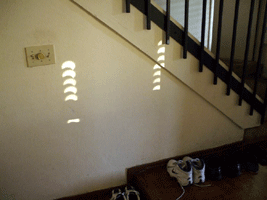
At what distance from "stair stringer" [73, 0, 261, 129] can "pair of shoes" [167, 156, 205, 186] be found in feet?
1.53

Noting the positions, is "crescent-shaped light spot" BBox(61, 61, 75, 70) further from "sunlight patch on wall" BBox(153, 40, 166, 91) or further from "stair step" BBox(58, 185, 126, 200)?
"stair step" BBox(58, 185, 126, 200)

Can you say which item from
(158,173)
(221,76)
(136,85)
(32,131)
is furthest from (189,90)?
(32,131)

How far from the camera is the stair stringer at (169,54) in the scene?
4.18 feet

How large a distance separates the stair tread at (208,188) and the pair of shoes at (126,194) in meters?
0.05

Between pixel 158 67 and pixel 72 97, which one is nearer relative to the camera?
pixel 72 97

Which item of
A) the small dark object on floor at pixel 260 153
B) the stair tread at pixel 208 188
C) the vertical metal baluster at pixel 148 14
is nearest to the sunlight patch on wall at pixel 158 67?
the vertical metal baluster at pixel 148 14

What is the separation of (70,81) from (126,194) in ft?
2.66

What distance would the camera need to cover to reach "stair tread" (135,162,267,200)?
56.1 inches

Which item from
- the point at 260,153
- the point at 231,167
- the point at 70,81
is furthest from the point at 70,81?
the point at 260,153

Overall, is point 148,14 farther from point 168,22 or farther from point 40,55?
point 40,55

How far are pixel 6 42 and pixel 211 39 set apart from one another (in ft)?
6.92

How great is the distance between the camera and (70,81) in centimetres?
133

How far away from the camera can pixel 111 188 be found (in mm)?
1591

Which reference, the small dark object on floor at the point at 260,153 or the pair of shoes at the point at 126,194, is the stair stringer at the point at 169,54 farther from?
the pair of shoes at the point at 126,194
